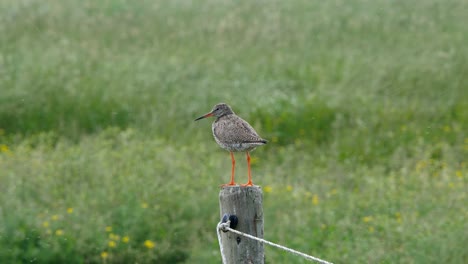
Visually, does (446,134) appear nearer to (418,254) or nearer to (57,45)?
(418,254)

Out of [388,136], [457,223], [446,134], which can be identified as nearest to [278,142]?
[388,136]

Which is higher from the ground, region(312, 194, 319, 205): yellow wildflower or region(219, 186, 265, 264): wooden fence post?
region(219, 186, 265, 264): wooden fence post

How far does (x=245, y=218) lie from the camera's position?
465 centimetres

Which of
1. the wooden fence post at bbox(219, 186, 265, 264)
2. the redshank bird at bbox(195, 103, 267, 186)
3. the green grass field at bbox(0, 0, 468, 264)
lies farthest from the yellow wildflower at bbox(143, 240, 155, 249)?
the wooden fence post at bbox(219, 186, 265, 264)

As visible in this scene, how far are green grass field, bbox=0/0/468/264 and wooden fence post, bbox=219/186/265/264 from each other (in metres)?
3.25

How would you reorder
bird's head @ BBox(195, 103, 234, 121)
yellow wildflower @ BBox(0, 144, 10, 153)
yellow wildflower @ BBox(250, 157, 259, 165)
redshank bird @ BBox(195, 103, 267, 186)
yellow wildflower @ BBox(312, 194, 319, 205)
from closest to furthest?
redshank bird @ BBox(195, 103, 267, 186) < bird's head @ BBox(195, 103, 234, 121) < yellow wildflower @ BBox(312, 194, 319, 205) < yellow wildflower @ BBox(0, 144, 10, 153) < yellow wildflower @ BBox(250, 157, 259, 165)

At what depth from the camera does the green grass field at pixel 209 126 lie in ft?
28.2

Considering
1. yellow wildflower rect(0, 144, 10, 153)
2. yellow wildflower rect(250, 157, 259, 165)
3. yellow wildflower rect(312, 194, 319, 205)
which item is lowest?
yellow wildflower rect(312, 194, 319, 205)

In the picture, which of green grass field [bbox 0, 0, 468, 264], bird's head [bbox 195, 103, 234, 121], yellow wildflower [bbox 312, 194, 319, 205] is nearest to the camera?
bird's head [bbox 195, 103, 234, 121]

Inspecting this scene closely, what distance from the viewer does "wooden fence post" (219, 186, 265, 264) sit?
4.64 m

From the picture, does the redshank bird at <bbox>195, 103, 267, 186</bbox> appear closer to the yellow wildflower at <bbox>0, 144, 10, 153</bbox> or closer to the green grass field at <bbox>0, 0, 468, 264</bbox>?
the green grass field at <bbox>0, 0, 468, 264</bbox>

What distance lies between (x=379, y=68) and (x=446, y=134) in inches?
122

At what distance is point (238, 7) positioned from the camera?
20078 mm

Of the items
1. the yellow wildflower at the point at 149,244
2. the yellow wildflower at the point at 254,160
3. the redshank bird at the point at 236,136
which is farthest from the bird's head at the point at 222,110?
the yellow wildflower at the point at 254,160
